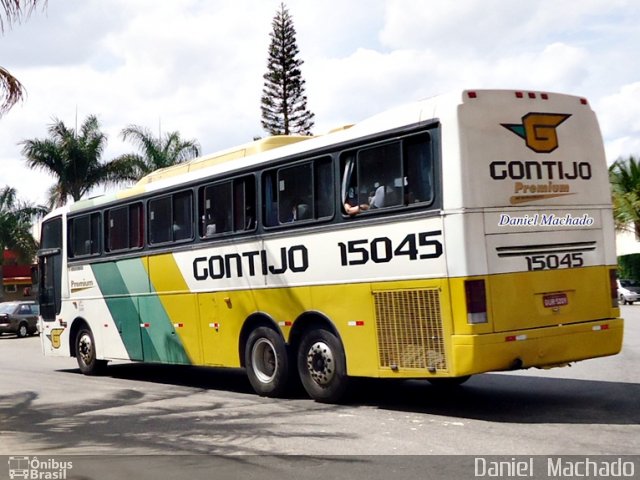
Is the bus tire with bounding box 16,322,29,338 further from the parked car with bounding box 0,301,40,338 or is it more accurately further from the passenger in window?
the passenger in window

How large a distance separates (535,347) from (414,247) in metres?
1.70

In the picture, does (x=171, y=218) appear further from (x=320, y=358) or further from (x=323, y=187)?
(x=320, y=358)

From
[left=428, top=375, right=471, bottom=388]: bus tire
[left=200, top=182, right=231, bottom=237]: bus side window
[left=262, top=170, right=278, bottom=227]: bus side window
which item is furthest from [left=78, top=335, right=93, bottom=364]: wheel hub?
[left=428, top=375, right=471, bottom=388]: bus tire

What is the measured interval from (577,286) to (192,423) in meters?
4.64

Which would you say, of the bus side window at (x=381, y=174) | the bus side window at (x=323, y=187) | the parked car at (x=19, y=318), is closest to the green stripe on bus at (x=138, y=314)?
the bus side window at (x=323, y=187)

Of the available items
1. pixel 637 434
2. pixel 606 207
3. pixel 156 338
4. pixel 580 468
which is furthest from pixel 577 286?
pixel 156 338

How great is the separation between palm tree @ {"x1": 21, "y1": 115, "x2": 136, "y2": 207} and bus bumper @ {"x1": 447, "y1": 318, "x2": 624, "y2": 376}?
34.6 metres

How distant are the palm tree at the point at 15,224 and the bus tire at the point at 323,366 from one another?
1442 inches

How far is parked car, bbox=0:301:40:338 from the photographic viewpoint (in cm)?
3566

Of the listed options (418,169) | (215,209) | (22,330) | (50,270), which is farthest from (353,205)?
(22,330)

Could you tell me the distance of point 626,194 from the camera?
151 feet

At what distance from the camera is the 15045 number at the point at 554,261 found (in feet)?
33.0

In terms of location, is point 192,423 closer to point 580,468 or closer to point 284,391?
point 284,391

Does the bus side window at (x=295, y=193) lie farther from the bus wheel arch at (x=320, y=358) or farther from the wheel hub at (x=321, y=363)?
the wheel hub at (x=321, y=363)
